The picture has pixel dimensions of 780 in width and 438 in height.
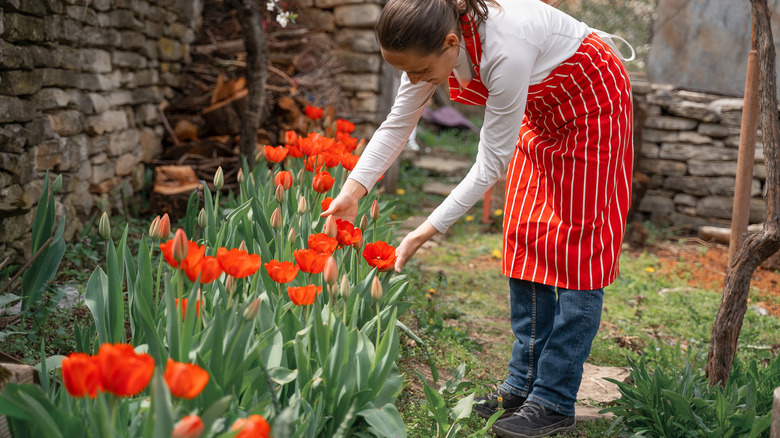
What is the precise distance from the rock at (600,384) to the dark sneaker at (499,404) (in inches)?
16.2

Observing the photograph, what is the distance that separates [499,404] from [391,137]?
2.99 feet

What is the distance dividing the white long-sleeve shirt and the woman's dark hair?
129 mm

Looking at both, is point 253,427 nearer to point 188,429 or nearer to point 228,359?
point 188,429

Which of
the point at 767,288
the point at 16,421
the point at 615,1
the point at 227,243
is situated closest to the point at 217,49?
the point at 227,243

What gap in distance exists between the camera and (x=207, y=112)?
4879 mm

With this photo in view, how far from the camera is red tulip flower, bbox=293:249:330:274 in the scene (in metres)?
1.43

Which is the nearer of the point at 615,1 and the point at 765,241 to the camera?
the point at 765,241

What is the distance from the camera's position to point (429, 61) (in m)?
1.61

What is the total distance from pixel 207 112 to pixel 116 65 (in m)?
0.91

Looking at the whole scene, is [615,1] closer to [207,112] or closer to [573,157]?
[207,112]

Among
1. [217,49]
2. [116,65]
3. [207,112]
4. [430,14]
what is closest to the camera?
[430,14]

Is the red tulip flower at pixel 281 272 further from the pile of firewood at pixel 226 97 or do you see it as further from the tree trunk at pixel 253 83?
the pile of firewood at pixel 226 97

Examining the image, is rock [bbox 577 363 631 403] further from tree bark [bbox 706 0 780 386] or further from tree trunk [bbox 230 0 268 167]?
tree trunk [bbox 230 0 268 167]

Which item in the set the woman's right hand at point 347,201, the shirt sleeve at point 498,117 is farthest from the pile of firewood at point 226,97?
the shirt sleeve at point 498,117
